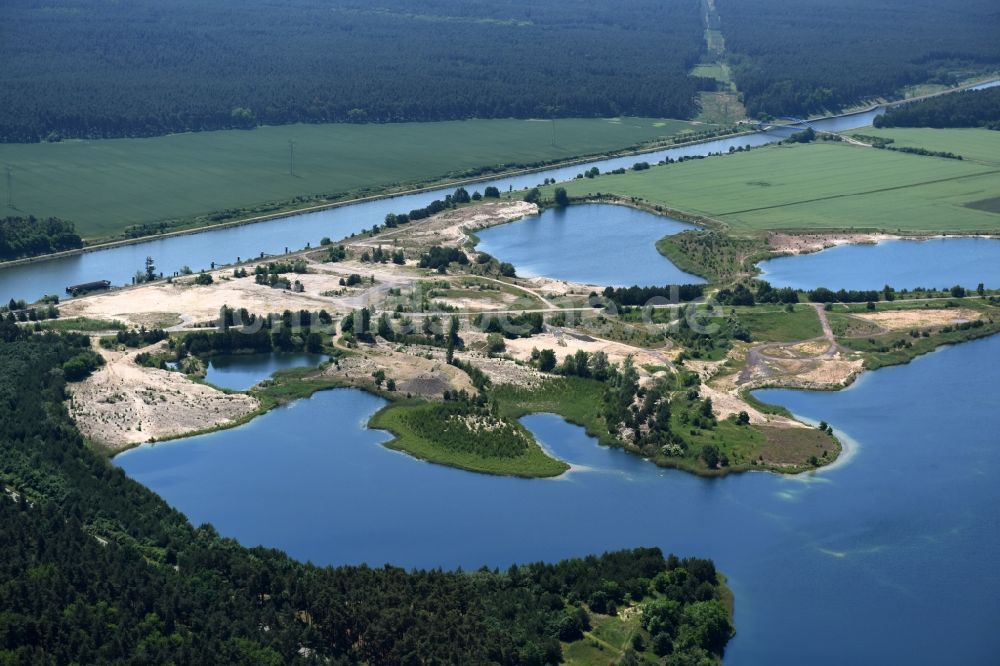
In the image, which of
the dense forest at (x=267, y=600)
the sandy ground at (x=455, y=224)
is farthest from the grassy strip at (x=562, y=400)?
the sandy ground at (x=455, y=224)

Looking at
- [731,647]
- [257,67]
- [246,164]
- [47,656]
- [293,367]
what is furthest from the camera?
[257,67]

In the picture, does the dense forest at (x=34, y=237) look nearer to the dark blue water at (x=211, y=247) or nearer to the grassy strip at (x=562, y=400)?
the dark blue water at (x=211, y=247)

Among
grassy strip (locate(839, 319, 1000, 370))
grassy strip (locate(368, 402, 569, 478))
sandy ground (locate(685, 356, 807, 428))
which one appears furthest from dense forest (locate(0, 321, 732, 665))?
grassy strip (locate(839, 319, 1000, 370))

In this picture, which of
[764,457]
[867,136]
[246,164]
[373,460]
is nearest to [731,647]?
[764,457]

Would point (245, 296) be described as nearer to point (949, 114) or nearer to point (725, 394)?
point (725, 394)

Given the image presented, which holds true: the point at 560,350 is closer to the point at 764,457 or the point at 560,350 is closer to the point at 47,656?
the point at 764,457

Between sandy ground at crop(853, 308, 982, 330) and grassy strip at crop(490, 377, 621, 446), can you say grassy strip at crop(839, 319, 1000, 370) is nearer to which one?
sandy ground at crop(853, 308, 982, 330)
